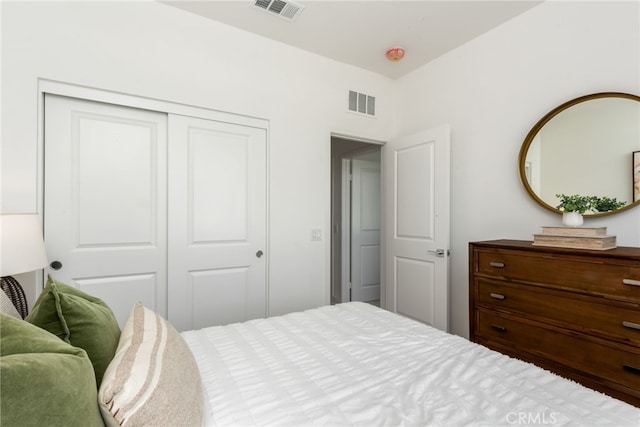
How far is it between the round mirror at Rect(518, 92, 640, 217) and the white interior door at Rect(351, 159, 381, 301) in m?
2.32

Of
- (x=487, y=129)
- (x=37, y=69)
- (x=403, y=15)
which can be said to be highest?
(x=403, y=15)

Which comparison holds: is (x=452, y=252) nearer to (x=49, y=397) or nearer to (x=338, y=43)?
(x=338, y=43)

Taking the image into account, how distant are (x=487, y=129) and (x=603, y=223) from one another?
3.47ft

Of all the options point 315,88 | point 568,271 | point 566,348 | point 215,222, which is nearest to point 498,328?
point 566,348

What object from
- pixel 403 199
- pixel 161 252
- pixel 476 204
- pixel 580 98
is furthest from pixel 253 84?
pixel 580 98

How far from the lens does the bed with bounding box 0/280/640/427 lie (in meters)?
0.59

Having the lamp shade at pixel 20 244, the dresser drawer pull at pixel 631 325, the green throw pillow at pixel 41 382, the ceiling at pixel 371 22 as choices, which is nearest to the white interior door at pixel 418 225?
the ceiling at pixel 371 22

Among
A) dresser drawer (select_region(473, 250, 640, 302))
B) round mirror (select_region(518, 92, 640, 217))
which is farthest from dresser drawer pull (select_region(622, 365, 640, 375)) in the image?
round mirror (select_region(518, 92, 640, 217))

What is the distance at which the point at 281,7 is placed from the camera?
2.24 m

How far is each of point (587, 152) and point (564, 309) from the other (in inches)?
41.1

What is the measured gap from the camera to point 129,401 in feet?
2.26

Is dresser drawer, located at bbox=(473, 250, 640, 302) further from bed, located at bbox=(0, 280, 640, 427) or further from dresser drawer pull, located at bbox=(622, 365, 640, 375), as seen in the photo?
bed, located at bbox=(0, 280, 640, 427)

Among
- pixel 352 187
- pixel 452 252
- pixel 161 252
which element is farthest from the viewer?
pixel 352 187

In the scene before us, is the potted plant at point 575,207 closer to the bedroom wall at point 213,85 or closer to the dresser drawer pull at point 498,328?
the dresser drawer pull at point 498,328
